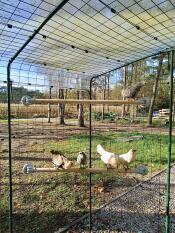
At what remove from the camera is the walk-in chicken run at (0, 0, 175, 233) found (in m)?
2.01

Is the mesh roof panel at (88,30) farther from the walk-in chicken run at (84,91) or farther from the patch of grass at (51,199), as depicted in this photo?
the patch of grass at (51,199)

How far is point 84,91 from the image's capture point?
139 inches

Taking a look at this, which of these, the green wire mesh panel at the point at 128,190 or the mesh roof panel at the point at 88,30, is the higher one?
the mesh roof panel at the point at 88,30

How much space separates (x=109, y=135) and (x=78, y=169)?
7.26m

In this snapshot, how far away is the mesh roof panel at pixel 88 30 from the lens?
1.84 m

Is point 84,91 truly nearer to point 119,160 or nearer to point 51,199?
point 119,160

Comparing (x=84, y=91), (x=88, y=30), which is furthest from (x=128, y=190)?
(x=88, y=30)

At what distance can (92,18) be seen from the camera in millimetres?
1994

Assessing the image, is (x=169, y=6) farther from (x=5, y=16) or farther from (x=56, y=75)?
(x=56, y=75)

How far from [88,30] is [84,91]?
1.36 m

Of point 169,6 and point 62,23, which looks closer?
point 169,6

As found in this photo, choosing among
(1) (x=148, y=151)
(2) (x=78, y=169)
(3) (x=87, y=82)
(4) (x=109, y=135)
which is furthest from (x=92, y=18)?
(4) (x=109, y=135)

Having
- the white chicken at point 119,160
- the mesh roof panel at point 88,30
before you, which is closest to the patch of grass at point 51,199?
the white chicken at point 119,160

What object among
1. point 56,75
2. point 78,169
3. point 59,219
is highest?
point 56,75
